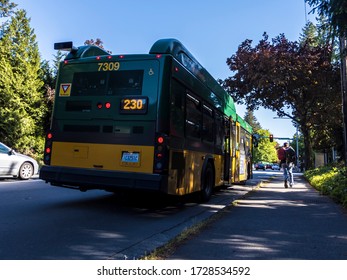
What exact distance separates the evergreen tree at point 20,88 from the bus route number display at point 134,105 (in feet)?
68.3

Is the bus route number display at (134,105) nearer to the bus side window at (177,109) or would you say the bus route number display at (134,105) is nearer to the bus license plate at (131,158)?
the bus side window at (177,109)

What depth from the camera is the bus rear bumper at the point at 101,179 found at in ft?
21.6

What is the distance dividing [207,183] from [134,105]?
3.65 m

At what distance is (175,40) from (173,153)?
7.53ft

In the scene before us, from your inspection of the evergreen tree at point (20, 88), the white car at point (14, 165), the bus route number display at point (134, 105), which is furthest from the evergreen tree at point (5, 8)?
the bus route number display at point (134, 105)

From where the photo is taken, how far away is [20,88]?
2614cm

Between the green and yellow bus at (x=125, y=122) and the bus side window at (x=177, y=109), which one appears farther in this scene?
the bus side window at (x=177, y=109)

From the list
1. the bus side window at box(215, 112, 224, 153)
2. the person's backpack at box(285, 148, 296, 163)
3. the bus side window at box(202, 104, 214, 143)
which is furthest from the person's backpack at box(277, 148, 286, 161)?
the bus side window at box(202, 104, 214, 143)

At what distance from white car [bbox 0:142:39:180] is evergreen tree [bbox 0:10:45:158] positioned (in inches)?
503

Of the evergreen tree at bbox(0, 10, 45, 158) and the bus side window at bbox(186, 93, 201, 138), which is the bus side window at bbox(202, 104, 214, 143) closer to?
the bus side window at bbox(186, 93, 201, 138)

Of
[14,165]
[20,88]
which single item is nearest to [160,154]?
[14,165]

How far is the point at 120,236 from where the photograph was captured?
546cm

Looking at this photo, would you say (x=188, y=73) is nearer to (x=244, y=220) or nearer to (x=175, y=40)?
(x=175, y=40)

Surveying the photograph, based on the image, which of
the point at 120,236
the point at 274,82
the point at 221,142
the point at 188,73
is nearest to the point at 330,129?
the point at 274,82
